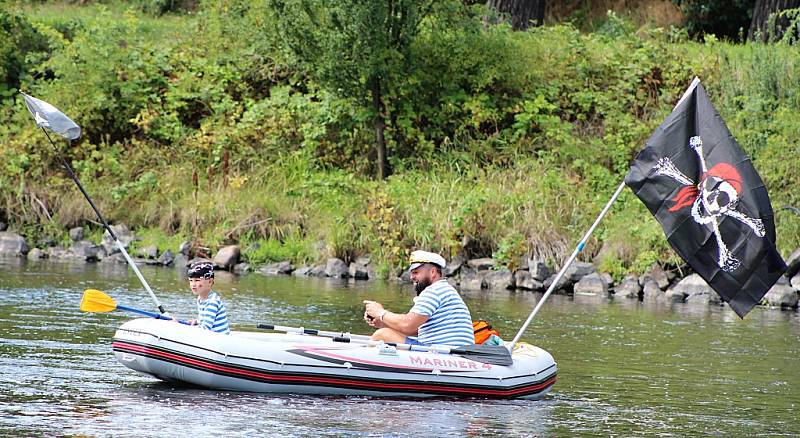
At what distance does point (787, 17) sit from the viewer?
1070 inches

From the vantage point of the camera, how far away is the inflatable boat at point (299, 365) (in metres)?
10.9

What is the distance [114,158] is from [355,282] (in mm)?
7180

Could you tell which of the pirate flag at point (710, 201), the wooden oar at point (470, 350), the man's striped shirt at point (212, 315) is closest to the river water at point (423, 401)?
the wooden oar at point (470, 350)

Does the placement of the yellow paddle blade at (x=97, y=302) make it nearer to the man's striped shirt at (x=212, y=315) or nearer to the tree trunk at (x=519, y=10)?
the man's striped shirt at (x=212, y=315)

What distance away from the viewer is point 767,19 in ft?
92.7

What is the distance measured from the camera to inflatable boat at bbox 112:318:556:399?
10.9 metres

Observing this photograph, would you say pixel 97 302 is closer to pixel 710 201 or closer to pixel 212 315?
pixel 212 315

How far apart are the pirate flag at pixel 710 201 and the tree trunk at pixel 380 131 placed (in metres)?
13.6

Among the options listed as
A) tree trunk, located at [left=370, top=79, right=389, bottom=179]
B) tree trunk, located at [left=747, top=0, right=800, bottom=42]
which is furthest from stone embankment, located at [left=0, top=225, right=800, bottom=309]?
tree trunk, located at [left=747, top=0, right=800, bottom=42]

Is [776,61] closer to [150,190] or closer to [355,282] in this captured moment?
[355,282]

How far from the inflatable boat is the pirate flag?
6.45ft

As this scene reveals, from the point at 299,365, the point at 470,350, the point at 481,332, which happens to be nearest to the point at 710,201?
the point at 481,332

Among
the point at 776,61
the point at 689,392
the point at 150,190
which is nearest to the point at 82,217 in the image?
the point at 150,190

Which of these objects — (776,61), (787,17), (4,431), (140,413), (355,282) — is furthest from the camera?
(787,17)
